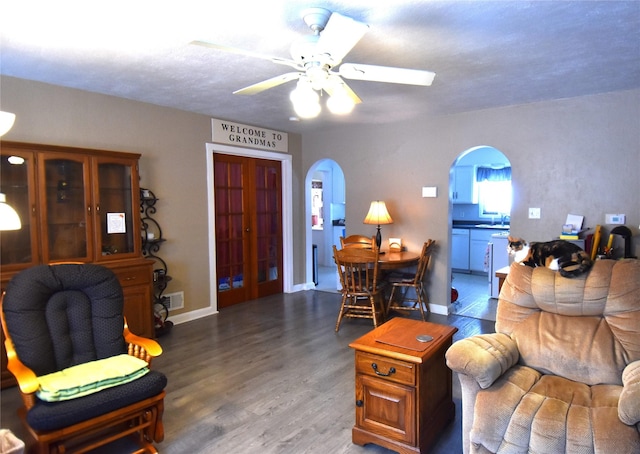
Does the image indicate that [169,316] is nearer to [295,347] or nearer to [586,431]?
[295,347]

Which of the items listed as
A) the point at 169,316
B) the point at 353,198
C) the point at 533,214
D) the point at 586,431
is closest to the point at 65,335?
the point at 169,316

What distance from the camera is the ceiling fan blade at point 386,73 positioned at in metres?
2.19

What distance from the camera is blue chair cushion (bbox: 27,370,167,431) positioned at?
72.1 inches

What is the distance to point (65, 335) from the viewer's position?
2352 millimetres

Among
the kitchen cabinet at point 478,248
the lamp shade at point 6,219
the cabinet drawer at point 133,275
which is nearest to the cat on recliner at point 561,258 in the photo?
the lamp shade at point 6,219

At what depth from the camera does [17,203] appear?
3.11 metres

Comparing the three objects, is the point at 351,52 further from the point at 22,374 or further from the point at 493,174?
the point at 493,174

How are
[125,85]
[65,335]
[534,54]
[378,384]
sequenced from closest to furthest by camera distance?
1. [378,384]
2. [65,335]
3. [534,54]
4. [125,85]

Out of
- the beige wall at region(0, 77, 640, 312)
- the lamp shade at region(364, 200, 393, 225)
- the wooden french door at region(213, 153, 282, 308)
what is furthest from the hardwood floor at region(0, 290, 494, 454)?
the lamp shade at region(364, 200, 393, 225)

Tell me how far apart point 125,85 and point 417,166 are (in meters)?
3.27

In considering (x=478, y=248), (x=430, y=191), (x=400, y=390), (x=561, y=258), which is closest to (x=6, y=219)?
(x=400, y=390)

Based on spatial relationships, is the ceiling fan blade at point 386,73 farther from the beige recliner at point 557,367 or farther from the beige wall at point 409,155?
the beige wall at point 409,155

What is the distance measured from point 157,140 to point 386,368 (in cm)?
343

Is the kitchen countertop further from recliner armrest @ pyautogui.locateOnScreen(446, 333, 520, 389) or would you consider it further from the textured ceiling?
recliner armrest @ pyautogui.locateOnScreen(446, 333, 520, 389)
